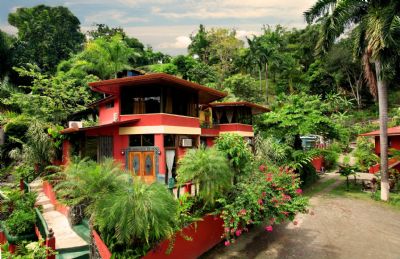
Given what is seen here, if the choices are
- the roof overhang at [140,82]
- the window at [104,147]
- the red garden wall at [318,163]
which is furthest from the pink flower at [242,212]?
the red garden wall at [318,163]

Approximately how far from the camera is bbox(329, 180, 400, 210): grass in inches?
658

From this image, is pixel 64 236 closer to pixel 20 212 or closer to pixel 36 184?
pixel 20 212

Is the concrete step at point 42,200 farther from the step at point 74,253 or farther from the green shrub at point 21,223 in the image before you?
the step at point 74,253

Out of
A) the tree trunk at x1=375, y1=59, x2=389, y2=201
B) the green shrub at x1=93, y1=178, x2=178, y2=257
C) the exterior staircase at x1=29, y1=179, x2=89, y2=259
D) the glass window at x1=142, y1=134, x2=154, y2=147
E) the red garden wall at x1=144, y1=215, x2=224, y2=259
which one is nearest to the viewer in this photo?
the green shrub at x1=93, y1=178, x2=178, y2=257

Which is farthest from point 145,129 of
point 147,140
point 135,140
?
point 135,140

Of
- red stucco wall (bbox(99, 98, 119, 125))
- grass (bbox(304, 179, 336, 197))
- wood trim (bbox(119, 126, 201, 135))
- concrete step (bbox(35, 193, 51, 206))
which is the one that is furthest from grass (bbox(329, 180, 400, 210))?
concrete step (bbox(35, 193, 51, 206))

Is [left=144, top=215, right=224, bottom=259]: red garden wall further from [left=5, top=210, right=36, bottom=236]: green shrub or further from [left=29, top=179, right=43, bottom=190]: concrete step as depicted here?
[left=29, top=179, right=43, bottom=190]: concrete step

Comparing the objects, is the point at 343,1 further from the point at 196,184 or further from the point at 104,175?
the point at 104,175

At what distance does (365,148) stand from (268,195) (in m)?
24.8

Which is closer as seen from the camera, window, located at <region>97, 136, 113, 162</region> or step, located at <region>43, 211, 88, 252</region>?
step, located at <region>43, 211, 88, 252</region>

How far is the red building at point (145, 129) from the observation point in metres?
15.4

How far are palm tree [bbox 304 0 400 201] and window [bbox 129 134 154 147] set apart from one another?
12.4m

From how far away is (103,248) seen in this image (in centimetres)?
727

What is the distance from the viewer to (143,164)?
15609 millimetres
